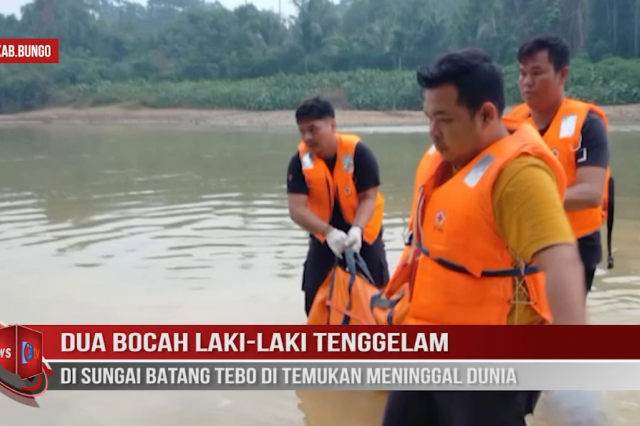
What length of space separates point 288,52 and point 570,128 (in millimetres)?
36794

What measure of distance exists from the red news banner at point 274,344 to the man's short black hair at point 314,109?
0.98 meters

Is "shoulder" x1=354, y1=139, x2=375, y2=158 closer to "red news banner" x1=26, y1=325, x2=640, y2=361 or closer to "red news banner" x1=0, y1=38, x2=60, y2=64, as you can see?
"red news banner" x1=26, y1=325, x2=640, y2=361

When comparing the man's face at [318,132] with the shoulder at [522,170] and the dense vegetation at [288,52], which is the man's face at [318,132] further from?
the dense vegetation at [288,52]

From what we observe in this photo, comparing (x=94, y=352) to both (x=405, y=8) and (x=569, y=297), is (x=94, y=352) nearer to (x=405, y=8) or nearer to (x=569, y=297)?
(x=569, y=297)

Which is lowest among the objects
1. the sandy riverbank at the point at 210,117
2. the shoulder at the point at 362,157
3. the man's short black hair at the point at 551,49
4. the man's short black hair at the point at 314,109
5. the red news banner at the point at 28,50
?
→ the shoulder at the point at 362,157

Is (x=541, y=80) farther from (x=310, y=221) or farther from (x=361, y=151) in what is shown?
(x=310, y=221)

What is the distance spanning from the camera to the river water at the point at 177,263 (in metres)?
3.36

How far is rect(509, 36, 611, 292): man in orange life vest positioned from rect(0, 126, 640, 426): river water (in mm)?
1039

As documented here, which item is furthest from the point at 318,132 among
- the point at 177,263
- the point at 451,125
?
the point at 177,263

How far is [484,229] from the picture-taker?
172cm

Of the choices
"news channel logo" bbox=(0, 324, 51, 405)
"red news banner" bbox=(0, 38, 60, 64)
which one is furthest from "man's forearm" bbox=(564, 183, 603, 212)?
"red news banner" bbox=(0, 38, 60, 64)

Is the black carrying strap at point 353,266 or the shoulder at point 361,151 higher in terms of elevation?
the shoulder at point 361,151

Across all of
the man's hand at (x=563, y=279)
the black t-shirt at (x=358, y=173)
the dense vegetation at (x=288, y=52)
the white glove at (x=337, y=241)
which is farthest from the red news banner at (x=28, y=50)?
the dense vegetation at (x=288, y=52)

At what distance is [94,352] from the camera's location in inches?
110
